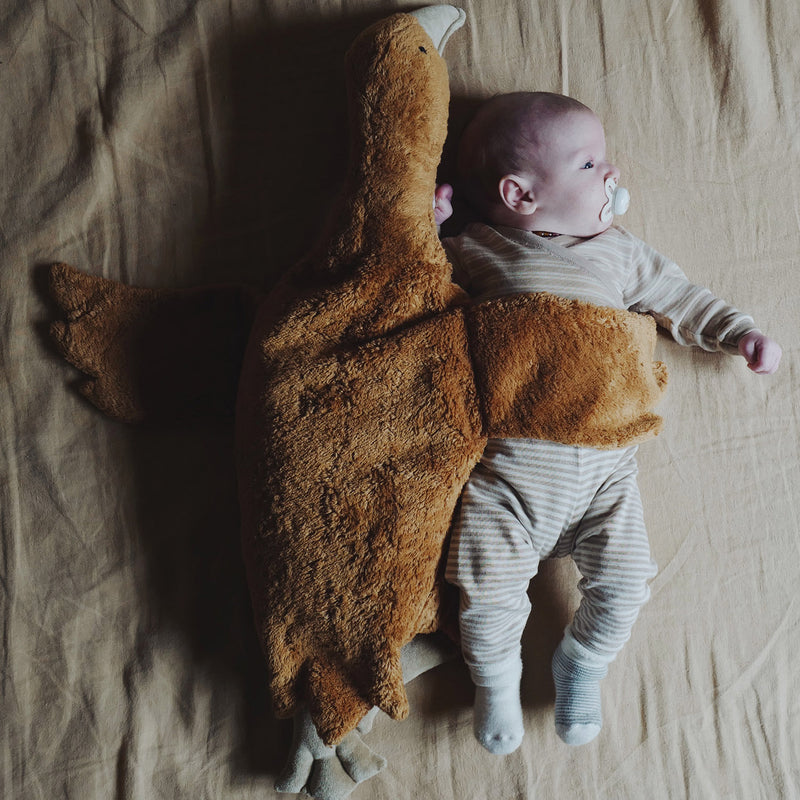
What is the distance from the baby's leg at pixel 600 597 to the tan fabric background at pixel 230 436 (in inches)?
2.1

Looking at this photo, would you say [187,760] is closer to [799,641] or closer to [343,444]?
[343,444]

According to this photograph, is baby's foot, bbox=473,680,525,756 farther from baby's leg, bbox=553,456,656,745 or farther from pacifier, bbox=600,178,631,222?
pacifier, bbox=600,178,631,222

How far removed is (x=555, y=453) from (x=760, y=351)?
0.90ft

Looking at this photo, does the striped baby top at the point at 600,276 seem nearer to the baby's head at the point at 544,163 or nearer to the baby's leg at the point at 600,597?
the baby's head at the point at 544,163

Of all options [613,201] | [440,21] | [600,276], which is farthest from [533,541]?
[440,21]

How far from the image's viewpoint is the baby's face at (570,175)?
2.81ft

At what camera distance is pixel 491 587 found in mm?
802

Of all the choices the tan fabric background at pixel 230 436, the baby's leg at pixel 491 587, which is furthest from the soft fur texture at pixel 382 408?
the tan fabric background at pixel 230 436

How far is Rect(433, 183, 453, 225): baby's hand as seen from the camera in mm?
899

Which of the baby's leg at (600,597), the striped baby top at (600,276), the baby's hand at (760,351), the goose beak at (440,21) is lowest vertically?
the baby's leg at (600,597)

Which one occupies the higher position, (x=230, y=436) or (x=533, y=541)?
(x=230, y=436)

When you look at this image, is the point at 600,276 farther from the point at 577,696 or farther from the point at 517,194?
the point at 577,696

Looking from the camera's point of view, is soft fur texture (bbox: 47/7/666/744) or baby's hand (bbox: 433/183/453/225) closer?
soft fur texture (bbox: 47/7/666/744)

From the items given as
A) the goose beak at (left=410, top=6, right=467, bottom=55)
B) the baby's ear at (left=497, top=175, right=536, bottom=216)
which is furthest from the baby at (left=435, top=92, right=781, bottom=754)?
the goose beak at (left=410, top=6, right=467, bottom=55)
